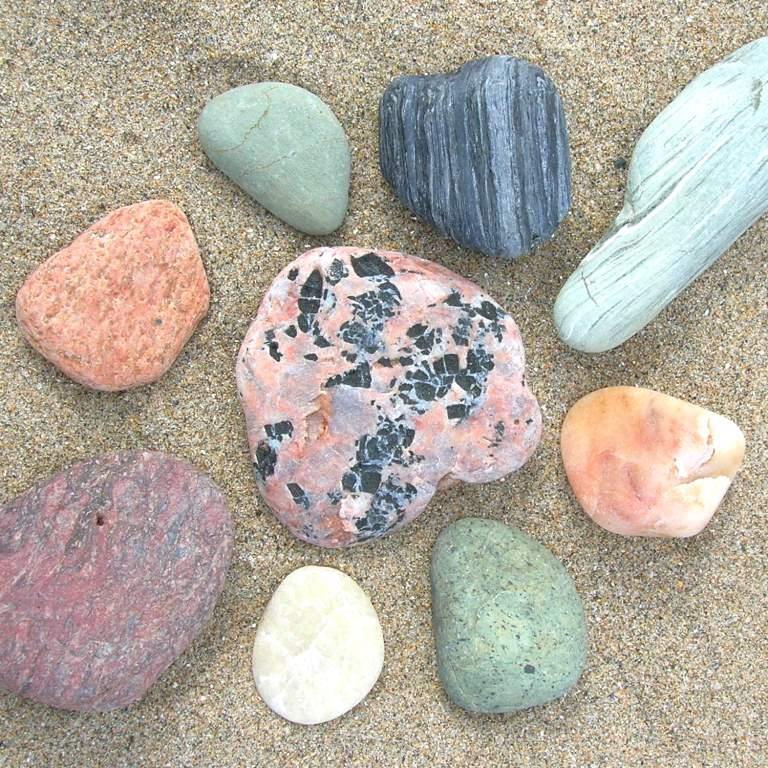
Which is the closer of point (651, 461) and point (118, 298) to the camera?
point (118, 298)

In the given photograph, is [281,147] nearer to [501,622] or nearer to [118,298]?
[118,298]

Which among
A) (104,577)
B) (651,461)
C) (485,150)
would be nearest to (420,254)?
(485,150)

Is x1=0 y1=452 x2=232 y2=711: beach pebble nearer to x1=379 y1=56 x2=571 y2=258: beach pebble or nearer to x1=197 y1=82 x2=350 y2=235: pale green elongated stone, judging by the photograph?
x1=197 y1=82 x2=350 y2=235: pale green elongated stone

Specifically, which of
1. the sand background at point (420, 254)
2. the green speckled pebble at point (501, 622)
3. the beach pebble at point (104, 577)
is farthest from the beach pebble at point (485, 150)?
the beach pebble at point (104, 577)

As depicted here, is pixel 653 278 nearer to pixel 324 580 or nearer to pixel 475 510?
pixel 475 510

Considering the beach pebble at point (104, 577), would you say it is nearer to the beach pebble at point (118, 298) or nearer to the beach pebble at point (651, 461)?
the beach pebble at point (118, 298)

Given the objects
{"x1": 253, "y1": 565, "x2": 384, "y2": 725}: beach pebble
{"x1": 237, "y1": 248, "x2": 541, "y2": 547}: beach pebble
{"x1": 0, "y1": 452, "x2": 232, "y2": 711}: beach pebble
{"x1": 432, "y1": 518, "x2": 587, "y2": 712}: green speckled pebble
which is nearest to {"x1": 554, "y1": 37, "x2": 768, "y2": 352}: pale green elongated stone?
{"x1": 237, "y1": 248, "x2": 541, "y2": 547}: beach pebble

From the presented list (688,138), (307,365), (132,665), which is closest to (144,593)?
(132,665)
